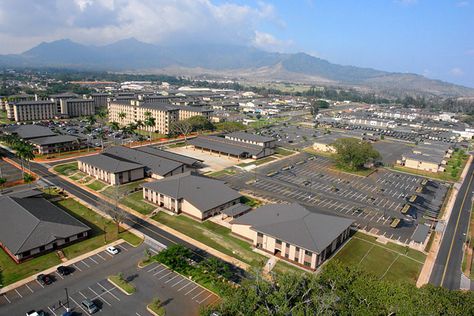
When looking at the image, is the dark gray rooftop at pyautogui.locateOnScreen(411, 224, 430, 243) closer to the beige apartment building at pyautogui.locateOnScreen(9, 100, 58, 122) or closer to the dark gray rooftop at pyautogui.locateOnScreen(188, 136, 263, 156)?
the dark gray rooftop at pyautogui.locateOnScreen(188, 136, 263, 156)

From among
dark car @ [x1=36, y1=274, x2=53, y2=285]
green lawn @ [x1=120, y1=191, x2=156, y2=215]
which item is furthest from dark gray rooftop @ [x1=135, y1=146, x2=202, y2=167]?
dark car @ [x1=36, y1=274, x2=53, y2=285]

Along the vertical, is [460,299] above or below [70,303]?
above

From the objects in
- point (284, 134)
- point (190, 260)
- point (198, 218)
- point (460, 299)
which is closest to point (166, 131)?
point (284, 134)

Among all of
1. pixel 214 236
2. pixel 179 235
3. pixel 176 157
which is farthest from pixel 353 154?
pixel 179 235

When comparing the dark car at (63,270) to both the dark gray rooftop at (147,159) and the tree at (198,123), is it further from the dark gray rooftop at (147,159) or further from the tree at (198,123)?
the tree at (198,123)

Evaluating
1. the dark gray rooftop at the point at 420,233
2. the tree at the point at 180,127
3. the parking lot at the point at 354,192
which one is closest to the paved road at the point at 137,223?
the parking lot at the point at 354,192

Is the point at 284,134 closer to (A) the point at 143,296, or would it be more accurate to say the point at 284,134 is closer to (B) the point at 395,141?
(B) the point at 395,141
